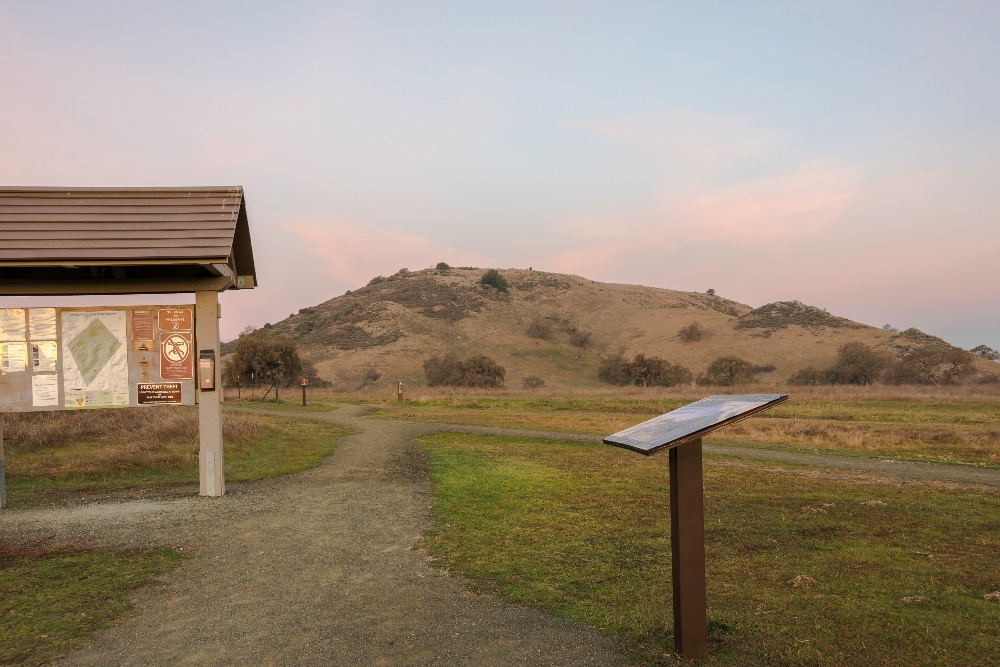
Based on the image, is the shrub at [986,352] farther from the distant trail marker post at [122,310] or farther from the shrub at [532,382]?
the distant trail marker post at [122,310]

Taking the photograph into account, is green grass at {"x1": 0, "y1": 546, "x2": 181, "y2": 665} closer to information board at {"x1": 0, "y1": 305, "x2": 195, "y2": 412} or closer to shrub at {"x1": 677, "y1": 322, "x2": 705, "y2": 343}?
information board at {"x1": 0, "y1": 305, "x2": 195, "y2": 412}

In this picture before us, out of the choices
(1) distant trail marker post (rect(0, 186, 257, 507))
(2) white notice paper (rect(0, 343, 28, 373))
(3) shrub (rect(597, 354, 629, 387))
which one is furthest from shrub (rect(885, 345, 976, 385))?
(2) white notice paper (rect(0, 343, 28, 373))

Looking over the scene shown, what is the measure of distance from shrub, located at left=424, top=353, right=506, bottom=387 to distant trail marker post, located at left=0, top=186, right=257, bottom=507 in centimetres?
4790

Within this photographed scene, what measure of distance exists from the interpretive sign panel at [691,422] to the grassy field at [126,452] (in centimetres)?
988

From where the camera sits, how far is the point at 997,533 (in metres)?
7.79

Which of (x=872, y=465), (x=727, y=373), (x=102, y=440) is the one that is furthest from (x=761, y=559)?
(x=727, y=373)

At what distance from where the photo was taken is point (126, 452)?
14148mm

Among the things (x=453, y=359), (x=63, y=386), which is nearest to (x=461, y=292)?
(x=453, y=359)

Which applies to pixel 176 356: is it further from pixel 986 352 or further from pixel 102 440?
pixel 986 352

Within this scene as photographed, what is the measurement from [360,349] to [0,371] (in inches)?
2649

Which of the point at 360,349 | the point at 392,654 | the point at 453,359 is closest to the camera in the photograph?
the point at 392,654

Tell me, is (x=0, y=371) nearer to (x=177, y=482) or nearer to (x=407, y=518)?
(x=177, y=482)

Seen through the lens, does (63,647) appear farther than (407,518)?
No

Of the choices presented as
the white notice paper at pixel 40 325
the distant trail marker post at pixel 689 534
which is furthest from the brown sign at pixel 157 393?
the distant trail marker post at pixel 689 534
